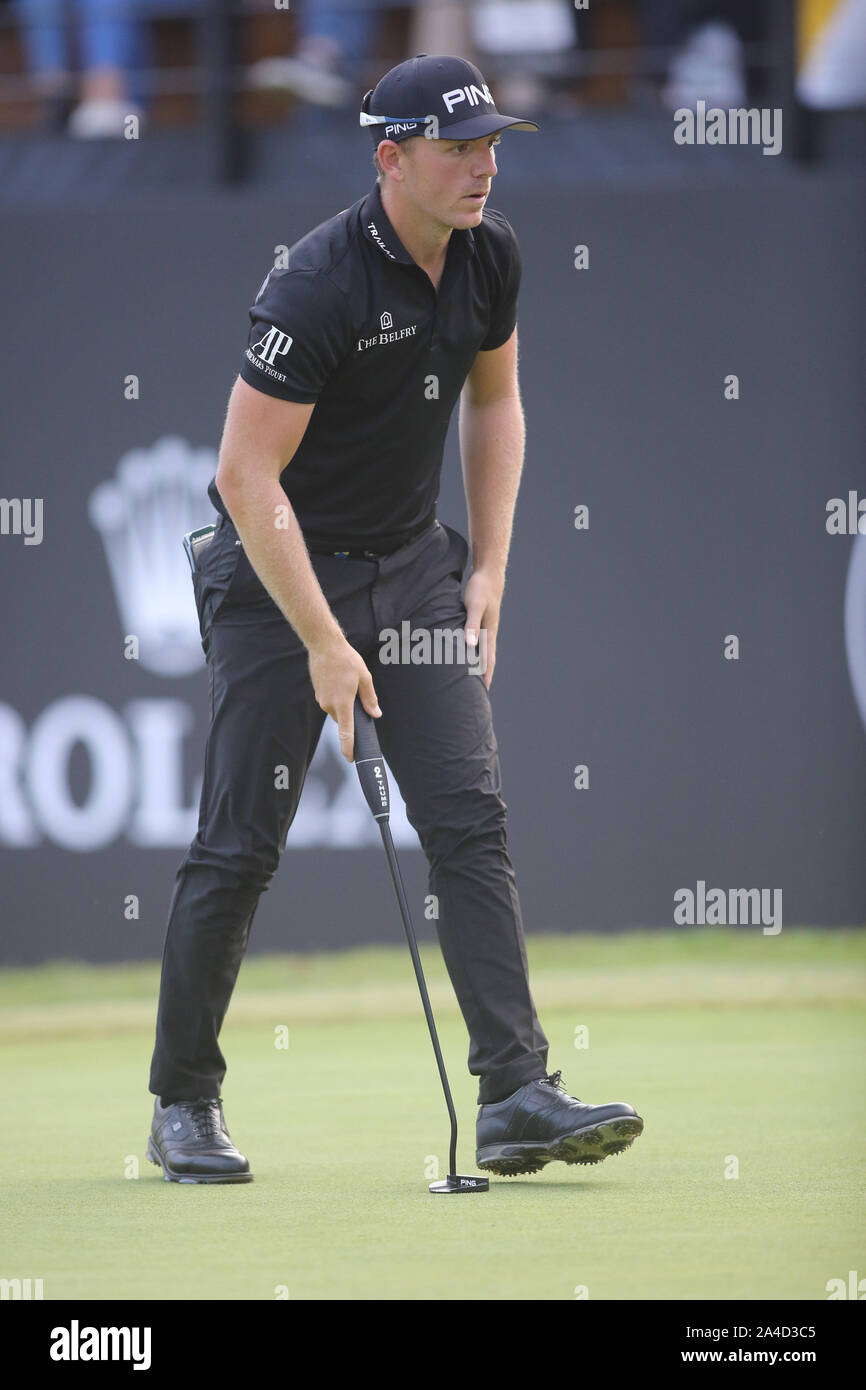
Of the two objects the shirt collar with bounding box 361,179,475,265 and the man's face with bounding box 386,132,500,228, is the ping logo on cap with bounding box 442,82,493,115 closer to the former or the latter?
the man's face with bounding box 386,132,500,228

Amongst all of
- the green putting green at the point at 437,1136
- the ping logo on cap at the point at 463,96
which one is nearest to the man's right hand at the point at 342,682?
the green putting green at the point at 437,1136

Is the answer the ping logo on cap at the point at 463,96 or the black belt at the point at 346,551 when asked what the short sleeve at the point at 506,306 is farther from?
the black belt at the point at 346,551

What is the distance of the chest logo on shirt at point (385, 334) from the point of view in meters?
3.73

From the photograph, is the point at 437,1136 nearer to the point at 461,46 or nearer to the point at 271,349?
the point at 271,349

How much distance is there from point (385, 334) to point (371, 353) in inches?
1.7

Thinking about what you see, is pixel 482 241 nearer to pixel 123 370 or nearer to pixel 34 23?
pixel 123 370

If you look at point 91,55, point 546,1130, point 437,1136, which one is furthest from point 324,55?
point 546,1130

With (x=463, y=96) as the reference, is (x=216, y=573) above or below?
below

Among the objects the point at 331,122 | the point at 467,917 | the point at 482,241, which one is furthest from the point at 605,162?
the point at 467,917

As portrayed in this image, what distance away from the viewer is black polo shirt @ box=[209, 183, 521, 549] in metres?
3.65

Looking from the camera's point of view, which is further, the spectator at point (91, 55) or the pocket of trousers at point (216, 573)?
the spectator at point (91, 55)

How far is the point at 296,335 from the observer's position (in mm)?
3617

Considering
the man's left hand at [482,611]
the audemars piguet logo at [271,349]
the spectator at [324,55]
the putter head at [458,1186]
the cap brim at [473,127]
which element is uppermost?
the spectator at [324,55]

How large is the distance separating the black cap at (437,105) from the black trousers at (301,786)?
785mm
